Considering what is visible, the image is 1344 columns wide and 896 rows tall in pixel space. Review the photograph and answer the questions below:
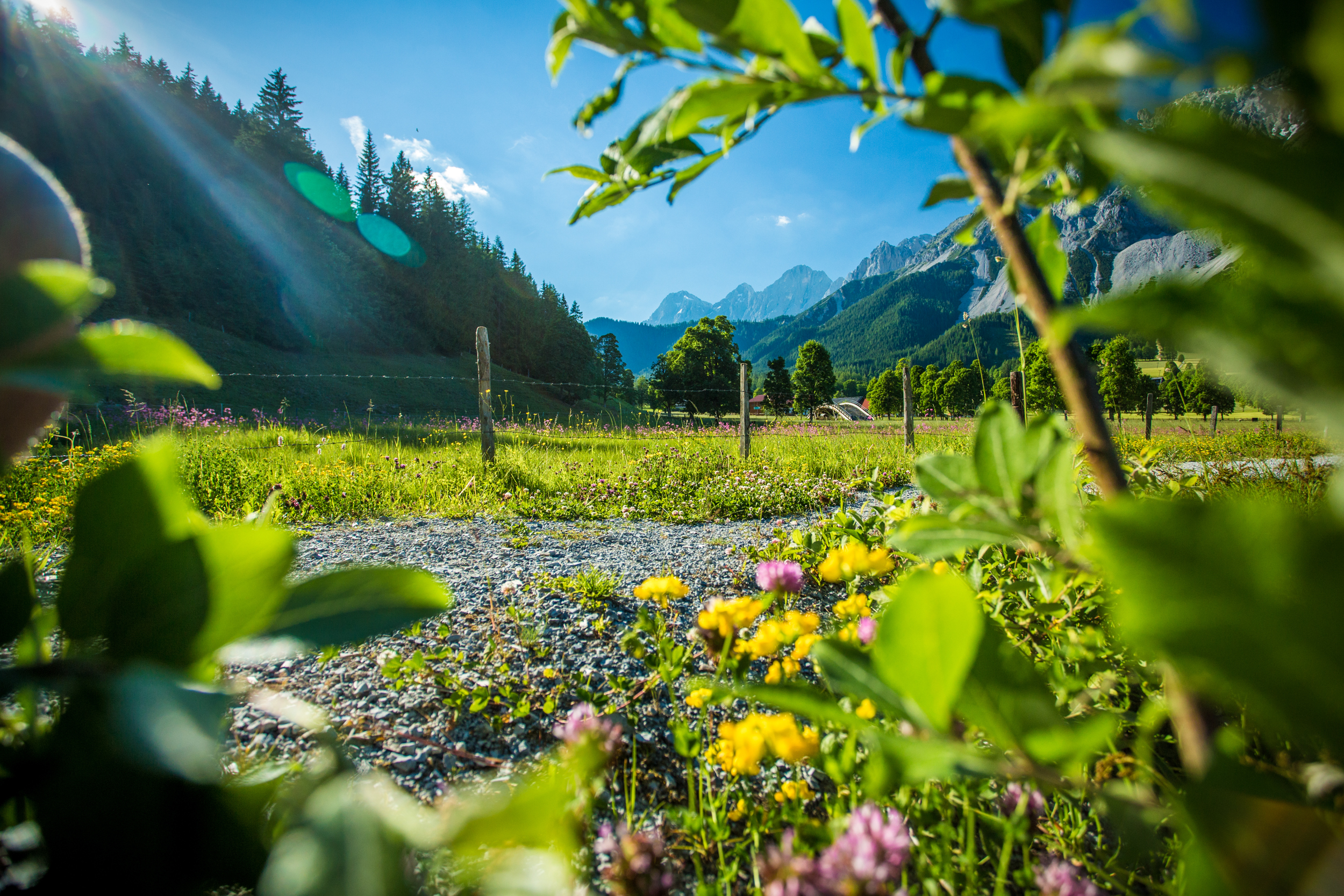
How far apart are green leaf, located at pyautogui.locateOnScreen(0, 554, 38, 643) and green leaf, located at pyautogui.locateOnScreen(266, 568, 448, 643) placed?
154mm

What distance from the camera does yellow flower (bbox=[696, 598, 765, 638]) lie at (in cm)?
92

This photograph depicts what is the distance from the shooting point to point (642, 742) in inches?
56.1

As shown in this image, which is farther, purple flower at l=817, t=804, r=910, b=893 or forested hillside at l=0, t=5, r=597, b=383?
forested hillside at l=0, t=5, r=597, b=383

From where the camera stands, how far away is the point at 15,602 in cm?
Answer: 30

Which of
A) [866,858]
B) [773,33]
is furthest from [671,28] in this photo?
[866,858]

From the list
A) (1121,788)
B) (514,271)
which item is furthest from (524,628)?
(514,271)

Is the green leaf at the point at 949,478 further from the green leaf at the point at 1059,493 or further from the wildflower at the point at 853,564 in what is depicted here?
the wildflower at the point at 853,564

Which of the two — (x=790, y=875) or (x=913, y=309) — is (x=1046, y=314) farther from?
(x=913, y=309)

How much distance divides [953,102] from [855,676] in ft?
1.18

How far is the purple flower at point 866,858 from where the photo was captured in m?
0.48

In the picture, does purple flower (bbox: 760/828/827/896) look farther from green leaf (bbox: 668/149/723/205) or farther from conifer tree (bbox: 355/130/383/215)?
conifer tree (bbox: 355/130/383/215)

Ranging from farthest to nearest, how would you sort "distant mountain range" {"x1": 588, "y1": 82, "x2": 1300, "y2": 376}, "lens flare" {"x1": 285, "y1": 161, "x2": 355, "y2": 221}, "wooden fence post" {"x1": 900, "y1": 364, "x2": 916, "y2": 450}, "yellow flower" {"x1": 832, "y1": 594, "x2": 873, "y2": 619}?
1. "distant mountain range" {"x1": 588, "y1": 82, "x2": 1300, "y2": 376}
2. "lens flare" {"x1": 285, "y1": 161, "x2": 355, "y2": 221}
3. "wooden fence post" {"x1": 900, "y1": 364, "x2": 916, "y2": 450}
4. "yellow flower" {"x1": 832, "y1": 594, "x2": 873, "y2": 619}

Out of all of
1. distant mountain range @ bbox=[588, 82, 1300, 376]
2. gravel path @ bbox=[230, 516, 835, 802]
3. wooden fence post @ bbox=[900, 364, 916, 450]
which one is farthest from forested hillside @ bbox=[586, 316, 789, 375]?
gravel path @ bbox=[230, 516, 835, 802]

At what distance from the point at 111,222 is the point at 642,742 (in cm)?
3594
